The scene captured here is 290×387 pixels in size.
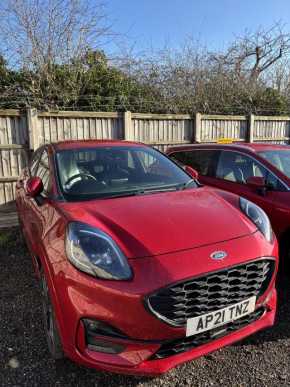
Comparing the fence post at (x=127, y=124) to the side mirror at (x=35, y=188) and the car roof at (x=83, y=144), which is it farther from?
the side mirror at (x=35, y=188)

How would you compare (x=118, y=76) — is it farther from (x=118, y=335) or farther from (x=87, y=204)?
(x=118, y=335)

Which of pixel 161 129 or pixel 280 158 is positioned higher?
pixel 161 129

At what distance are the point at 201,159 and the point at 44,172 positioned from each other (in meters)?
2.49

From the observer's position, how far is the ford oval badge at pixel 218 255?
182 centimetres

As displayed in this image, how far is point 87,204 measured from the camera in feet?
7.50

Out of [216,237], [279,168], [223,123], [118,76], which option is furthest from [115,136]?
[216,237]

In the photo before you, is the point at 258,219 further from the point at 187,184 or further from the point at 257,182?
the point at 257,182

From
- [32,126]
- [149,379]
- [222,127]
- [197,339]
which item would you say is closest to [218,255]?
[197,339]

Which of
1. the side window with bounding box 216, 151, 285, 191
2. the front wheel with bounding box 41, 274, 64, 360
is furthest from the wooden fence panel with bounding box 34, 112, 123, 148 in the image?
the front wheel with bounding box 41, 274, 64, 360

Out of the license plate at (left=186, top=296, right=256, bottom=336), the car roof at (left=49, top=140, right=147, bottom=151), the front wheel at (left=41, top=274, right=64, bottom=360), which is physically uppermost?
the car roof at (left=49, top=140, right=147, bottom=151)

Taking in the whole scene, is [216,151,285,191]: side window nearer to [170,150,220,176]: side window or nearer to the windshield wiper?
[170,150,220,176]: side window

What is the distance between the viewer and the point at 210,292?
179cm

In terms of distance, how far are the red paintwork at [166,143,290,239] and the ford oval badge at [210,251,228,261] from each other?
5.20 feet

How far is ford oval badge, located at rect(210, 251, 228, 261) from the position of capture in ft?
5.98
